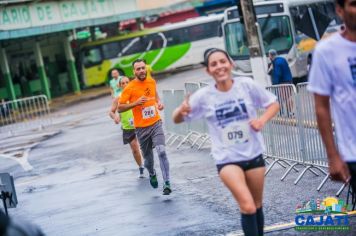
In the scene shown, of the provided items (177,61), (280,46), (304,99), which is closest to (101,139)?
(280,46)

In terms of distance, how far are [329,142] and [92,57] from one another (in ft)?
125

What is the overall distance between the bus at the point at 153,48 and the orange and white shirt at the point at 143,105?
102 feet

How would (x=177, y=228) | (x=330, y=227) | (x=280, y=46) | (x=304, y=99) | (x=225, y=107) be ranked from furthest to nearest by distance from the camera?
(x=280, y=46) < (x=304, y=99) < (x=177, y=228) < (x=330, y=227) < (x=225, y=107)

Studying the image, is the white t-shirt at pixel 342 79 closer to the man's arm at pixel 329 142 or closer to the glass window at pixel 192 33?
the man's arm at pixel 329 142

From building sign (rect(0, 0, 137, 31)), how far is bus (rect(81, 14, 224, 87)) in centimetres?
211

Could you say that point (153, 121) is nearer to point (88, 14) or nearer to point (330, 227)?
point (330, 227)

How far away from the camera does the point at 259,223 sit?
5.66 meters

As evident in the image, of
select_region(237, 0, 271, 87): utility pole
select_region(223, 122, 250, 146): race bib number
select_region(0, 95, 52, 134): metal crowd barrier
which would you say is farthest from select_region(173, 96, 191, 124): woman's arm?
select_region(0, 95, 52, 134): metal crowd barrier

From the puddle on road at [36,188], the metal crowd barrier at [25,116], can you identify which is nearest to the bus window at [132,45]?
the metal crowd barrier at [25,116]

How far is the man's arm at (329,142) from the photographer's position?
13.6ft

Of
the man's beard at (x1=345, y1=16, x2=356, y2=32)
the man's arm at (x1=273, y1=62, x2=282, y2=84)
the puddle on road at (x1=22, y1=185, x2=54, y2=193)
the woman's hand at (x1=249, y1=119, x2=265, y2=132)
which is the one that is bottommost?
the puddle on road at (x1=22, y1=185, x2=54, y2=193)

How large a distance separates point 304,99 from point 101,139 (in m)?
9.81

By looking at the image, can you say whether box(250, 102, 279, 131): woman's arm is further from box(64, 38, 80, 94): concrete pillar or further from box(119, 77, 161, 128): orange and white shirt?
box(64, 38, 80, 94): concrete pillar

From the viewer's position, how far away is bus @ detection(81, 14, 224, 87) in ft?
135
